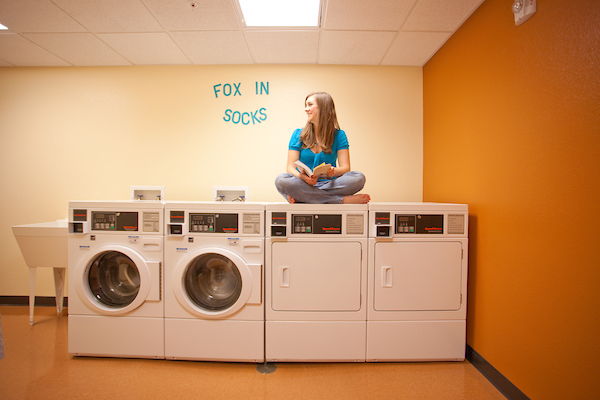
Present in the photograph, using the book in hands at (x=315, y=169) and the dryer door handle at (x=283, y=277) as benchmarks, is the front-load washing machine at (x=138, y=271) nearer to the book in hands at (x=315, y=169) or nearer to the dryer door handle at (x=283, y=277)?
the dryer door handle at (x=283, y=277)

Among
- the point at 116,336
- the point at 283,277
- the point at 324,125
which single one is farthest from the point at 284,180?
the point at 116,336

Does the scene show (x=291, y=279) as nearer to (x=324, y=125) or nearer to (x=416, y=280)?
(x=416, y=280)

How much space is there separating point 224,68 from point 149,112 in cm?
89

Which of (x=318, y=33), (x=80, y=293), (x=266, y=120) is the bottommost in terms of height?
(x=80, y=293)

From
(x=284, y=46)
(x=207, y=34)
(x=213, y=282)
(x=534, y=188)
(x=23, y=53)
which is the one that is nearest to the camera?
(x=534, y=188)

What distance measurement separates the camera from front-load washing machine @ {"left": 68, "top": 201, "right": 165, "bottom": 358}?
70.2 inches

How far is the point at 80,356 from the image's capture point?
73.9 inches

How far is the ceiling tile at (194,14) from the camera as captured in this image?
1823mm

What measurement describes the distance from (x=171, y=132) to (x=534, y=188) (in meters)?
2.93

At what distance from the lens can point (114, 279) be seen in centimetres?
193

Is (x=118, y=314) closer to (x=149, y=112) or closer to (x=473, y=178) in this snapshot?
(x=149, y=112)

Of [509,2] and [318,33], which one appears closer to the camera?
[509,2]

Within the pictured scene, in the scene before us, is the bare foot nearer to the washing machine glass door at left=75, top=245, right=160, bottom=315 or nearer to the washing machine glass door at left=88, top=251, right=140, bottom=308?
the washing machine glass door at left=75, top=245, right=160, bottom=315

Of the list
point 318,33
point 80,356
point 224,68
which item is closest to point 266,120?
point 224,68
